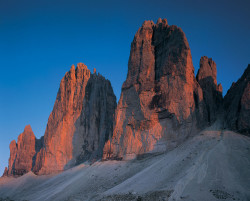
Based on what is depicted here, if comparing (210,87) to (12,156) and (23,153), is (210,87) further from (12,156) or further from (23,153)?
(12,156)

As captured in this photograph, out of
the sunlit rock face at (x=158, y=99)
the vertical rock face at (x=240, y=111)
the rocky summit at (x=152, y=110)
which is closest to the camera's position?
the vertical rock face at (x=240, y=111)

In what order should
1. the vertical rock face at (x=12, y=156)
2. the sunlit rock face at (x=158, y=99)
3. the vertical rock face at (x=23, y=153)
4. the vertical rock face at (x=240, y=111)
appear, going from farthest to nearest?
the vertical rock face at (x=12, y=156) → the vertical rock face at (x=23, y=153) → the sunlit rock face at (x=158, y=99) → the vertical rock face at (x=240, y=111)

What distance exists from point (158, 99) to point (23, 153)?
39.1 meters

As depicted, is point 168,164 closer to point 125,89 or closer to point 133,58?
point 125,89

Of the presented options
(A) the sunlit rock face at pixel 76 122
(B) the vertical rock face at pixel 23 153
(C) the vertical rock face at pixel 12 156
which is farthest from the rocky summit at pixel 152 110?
(C) the vertical rock face at pixel 12 156

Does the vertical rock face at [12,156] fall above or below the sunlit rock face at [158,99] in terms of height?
below

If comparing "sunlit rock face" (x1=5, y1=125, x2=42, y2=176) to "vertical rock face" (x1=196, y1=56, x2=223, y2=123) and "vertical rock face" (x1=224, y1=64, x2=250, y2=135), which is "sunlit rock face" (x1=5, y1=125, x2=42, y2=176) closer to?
"vertical rock face" (x1=196, y1=56, x2=223, y2=123)

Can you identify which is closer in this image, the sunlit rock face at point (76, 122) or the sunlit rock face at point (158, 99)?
the sunlit rock face at point (158, 99)

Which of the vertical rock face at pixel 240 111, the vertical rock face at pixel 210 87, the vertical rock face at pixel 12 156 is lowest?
the vertical rock face at pixel 12 156

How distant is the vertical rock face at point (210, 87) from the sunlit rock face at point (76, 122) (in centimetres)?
1933

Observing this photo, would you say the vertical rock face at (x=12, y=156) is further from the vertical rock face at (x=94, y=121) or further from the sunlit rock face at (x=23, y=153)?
the vertical rock face at (x=94, y=121)

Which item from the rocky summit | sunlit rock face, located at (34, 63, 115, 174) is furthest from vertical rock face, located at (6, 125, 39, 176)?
the rocky summit

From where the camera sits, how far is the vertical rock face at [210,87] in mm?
32969

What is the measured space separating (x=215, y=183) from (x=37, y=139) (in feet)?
175
